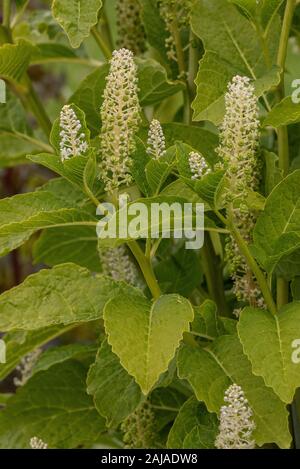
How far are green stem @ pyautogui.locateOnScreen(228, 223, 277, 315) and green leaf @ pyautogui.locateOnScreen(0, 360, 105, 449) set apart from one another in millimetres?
402

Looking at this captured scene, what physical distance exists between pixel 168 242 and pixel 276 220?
12.9 inches

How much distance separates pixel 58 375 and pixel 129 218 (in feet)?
1.76

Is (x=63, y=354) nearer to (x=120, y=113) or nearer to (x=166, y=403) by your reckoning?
(x=166, y=403)

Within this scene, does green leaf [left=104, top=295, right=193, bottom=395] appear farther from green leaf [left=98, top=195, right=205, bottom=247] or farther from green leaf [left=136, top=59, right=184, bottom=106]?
green leaf [left=136, top=59, right=184, bottom=106]

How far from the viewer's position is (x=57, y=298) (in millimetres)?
1142

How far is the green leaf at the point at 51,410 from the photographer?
142cm

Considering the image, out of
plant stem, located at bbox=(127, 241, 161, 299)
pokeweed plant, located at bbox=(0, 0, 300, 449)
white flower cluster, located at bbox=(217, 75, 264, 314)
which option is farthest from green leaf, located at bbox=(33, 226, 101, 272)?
white flower cluster, located at bbox=(217, 75, 264, 314)

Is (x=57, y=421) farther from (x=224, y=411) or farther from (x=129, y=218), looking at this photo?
(x=129, y=218)

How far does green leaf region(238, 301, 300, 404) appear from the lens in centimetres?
101

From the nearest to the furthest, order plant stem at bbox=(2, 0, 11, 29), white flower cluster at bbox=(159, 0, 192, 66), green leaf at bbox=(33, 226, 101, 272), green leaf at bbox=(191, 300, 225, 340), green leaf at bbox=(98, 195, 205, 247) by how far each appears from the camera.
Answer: green leaf at bbox=(98, 195, 205, 247) < green leaf at bbox=(191, 300, 225, 340) < white flower cluster at bbox=(159, 0, 192, 66) < plant stem at bbox=(2, 0, 11, 29) < green leaf at bbox=(33, 226, 101, 272)

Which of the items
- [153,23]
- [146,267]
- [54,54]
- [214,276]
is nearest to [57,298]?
[146,267]

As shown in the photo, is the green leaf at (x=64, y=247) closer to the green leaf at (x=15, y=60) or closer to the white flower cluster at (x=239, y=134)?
the green leaf at (x=15, y=60)

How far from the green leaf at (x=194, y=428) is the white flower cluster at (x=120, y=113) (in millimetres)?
317

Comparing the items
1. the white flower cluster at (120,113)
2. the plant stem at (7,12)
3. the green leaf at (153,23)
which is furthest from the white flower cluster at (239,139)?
the plant stem at (7,12)
